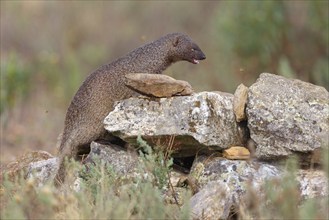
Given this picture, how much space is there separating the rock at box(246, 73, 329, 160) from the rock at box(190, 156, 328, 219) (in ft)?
0.48

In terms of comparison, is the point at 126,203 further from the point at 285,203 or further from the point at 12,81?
the point at 12,81

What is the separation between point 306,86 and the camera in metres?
6.55

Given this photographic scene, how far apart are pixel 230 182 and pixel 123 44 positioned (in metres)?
12.8

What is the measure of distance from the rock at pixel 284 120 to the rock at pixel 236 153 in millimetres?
139

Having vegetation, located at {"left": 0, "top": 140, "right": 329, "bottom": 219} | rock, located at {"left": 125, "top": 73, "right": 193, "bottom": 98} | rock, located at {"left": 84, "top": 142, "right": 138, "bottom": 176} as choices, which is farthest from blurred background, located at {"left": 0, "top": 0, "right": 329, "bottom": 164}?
vegetation, located at {"left": 0, "top": 140, "right": 329, "bottom": 219}

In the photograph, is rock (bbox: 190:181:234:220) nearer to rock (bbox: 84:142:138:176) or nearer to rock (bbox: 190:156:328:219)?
rock (bbox: 190:156:328:219)

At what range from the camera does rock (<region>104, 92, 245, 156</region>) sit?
6.27 meters

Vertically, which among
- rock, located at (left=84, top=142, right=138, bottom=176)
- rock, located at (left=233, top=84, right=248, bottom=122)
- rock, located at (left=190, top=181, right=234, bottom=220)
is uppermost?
rock, located at (left=233, top=84, right=248, bottom=122)

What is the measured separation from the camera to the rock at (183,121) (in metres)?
6.27

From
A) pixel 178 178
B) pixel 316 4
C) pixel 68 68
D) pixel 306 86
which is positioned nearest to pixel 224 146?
pixel 178 178

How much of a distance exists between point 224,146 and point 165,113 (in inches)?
19.7

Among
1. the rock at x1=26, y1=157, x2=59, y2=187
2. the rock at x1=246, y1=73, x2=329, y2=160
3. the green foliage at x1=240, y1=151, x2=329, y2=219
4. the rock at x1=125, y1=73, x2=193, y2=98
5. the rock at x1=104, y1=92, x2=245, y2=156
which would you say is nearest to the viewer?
the green foliage at x1=240, y1=151, x2=329, y2=219

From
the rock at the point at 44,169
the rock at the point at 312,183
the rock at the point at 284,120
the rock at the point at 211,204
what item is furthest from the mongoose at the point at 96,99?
the rock at the point at 312,183

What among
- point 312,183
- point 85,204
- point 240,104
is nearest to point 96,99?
point 240,104
